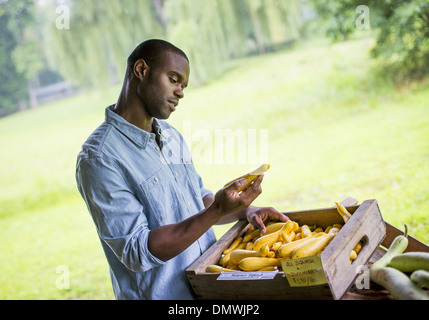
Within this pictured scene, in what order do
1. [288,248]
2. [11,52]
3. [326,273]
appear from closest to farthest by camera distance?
[326,273] < [288,248] < [11,52]

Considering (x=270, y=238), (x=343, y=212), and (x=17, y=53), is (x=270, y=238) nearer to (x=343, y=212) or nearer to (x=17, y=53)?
(x=343, y=212)

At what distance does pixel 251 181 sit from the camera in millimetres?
1218

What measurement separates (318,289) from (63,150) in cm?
521

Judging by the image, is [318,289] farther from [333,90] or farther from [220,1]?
[220,1]

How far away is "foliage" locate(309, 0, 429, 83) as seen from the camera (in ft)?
13.4

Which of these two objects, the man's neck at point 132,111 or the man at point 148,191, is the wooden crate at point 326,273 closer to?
the man at point 148,191

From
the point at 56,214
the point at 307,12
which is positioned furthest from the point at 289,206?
the point at 56,214

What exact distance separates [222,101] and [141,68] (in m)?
4.38

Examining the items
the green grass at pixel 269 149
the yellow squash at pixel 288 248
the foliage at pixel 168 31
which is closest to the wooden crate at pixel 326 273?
the yellow squash at pixel 288 248

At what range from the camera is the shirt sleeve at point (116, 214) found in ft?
3.83

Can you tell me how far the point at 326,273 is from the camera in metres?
1.03

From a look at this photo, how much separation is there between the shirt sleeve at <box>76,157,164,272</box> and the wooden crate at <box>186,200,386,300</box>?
17 centimetres

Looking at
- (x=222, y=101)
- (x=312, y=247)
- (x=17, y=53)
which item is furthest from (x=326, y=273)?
(x=17, y=53)

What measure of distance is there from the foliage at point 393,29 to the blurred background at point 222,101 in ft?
0.04
